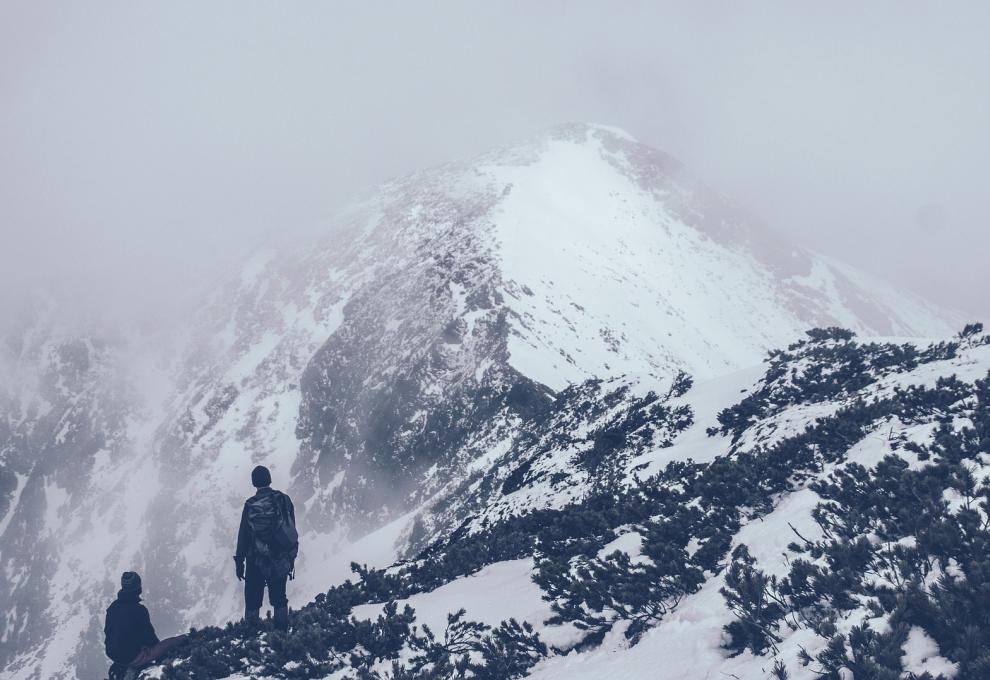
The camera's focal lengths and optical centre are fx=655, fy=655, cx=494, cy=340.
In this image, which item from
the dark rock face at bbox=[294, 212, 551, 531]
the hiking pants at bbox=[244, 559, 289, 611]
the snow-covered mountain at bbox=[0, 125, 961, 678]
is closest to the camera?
the hiking pants at bbox=[244, 559, 289, 611]

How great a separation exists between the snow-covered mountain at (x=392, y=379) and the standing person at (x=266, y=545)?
746cm

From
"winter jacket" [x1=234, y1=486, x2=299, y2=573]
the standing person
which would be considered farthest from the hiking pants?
"winter jacket" [x1=234, y1=486, x2=299, y2=573]

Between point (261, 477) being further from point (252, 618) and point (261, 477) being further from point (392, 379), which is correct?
point (392, 379)

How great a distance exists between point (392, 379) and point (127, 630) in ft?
157

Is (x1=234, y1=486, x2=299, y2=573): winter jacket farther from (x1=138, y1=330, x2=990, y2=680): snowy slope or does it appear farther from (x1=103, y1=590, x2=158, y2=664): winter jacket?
(x1=103, y1=590, x2=158, y2=664): winter jacket

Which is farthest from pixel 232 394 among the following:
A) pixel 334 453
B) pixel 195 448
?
pixel 334 453

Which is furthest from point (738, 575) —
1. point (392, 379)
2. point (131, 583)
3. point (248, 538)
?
point (392, 379)

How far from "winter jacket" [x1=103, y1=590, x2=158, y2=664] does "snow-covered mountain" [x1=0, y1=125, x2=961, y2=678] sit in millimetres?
8660

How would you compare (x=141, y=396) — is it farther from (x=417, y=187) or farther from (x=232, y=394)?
(x=417, y=187)

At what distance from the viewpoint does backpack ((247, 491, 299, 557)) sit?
10211 mm

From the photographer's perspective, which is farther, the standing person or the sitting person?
the standing person

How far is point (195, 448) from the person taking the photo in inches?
2539

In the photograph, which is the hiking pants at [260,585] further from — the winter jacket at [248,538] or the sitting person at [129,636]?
the sitting person at [129,636]

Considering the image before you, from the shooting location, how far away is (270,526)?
10.3 meters
